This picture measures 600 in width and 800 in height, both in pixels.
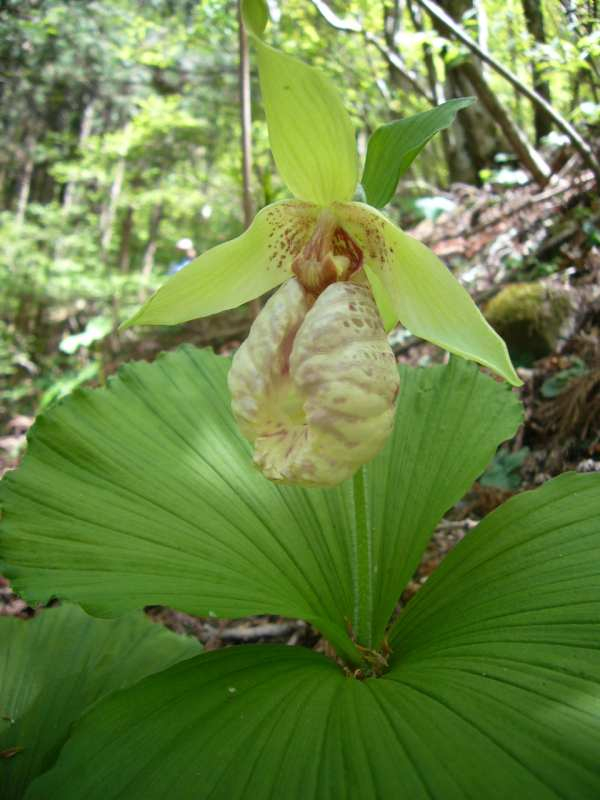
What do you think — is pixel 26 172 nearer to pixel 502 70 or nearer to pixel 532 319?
pixel 502 70

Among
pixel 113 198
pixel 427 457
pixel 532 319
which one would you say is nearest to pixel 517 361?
pixel 532 319

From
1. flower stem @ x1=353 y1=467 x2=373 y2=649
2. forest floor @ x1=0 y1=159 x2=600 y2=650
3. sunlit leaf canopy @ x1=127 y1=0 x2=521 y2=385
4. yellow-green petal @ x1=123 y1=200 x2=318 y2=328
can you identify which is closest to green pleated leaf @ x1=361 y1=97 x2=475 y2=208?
sunlit leaf canopy @ x1=127 y1=0 x2=521 y2=385

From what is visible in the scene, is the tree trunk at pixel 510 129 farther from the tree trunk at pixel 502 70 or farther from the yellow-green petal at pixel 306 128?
the yellow-green petal at pixel 306 128

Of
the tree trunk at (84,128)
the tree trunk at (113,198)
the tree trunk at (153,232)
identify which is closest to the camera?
the tree trunk at (113,198)

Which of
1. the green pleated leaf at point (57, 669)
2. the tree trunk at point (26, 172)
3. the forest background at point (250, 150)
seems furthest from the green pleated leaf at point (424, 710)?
the tree trunk at point (26, 172)

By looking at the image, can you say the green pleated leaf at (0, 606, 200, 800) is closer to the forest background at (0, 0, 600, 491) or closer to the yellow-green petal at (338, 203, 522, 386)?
the yellow-green petal at (338, 203, 522, 386)
